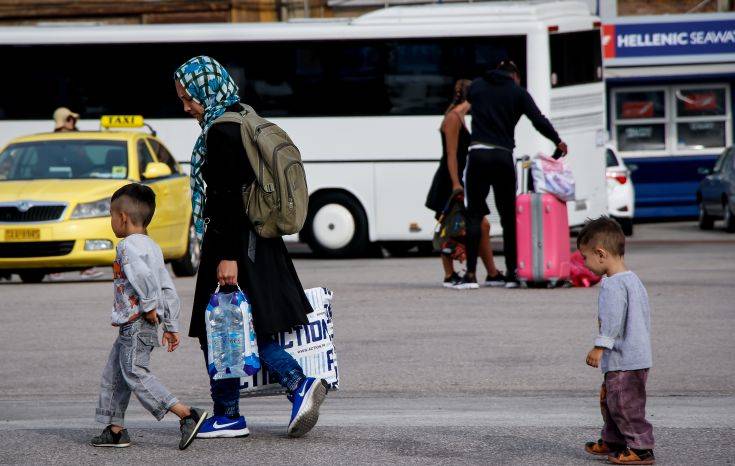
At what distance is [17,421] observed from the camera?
7691mm

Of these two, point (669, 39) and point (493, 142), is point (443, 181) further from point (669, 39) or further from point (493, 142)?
point (669, 39)

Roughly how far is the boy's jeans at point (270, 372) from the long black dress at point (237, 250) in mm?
125

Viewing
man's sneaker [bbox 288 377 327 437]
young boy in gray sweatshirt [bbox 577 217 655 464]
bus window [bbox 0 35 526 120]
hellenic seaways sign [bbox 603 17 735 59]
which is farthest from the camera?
hellenic seaways sign [bbox 603 17 735 59]

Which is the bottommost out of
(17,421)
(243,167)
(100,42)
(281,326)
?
(17,421)

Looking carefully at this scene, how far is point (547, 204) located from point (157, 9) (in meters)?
21.1

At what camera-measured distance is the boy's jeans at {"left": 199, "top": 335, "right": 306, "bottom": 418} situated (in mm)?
6730

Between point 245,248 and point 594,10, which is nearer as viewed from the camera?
point 245,248

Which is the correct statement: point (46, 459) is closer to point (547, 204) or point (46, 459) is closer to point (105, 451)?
point (105, 451)

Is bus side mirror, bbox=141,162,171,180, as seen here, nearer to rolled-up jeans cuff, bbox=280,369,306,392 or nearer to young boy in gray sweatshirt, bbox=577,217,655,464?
rolled-up jeans cuff, bbox=280,369,306,392

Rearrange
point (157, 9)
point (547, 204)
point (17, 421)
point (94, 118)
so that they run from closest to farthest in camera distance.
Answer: point (17, 421), point (547, 204), point (94, 118), point (157, 9)

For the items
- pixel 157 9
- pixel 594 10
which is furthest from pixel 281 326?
pixel 157 9

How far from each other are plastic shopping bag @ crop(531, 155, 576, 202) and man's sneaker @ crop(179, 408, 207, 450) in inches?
285

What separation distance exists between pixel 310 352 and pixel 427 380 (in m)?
2.07

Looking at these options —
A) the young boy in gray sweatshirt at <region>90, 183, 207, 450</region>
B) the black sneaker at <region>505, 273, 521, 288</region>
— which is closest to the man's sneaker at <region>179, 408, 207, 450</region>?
the young boy in gray sweatshirt at <region>90, 183, 207, 450</region>
